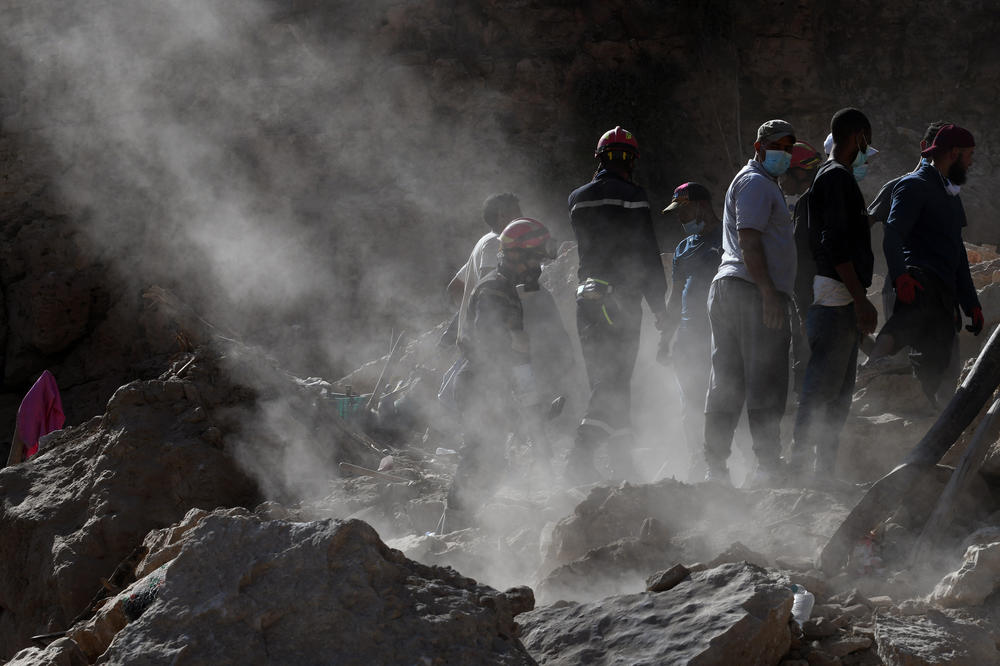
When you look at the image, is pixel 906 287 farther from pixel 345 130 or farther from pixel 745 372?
pixel 345 130

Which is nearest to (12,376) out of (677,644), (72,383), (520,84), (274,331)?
(72,383)

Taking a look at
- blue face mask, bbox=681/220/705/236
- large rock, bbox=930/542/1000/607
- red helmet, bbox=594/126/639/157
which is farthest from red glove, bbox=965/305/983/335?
large rock, bbox=930/542/1000/607

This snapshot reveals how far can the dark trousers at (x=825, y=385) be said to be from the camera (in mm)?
3928

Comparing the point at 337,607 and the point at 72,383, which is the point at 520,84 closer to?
the point at 72,383

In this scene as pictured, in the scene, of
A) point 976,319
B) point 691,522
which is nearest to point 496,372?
point 691,522

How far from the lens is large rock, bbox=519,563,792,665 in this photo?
7.05 ft

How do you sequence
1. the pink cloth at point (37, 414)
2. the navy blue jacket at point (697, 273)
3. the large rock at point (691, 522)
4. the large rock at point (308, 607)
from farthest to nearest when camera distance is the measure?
the pink cloth at point (37, 414) → the navy blue jacket at point (697, 273) → the large rock at point (691, 522) → the large rock at point (308, 607)

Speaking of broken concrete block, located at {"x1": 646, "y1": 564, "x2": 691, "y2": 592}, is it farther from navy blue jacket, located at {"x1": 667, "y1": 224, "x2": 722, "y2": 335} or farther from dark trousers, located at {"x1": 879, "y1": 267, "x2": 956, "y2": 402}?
navy blue jacket, located at {"x1": 667, "y1": 224, "x2": 722, "y2": 335}

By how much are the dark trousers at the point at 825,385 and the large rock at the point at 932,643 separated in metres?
1.56

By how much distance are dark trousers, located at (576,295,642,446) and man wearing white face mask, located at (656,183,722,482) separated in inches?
13.3

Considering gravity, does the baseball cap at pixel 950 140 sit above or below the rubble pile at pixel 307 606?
above

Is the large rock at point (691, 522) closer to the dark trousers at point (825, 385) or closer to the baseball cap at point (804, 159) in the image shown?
the dark trousers at point (825, 385)

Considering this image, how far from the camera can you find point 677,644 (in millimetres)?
2158

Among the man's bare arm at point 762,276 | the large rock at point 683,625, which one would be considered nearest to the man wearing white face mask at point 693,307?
the man's bare arm at point 762,276
